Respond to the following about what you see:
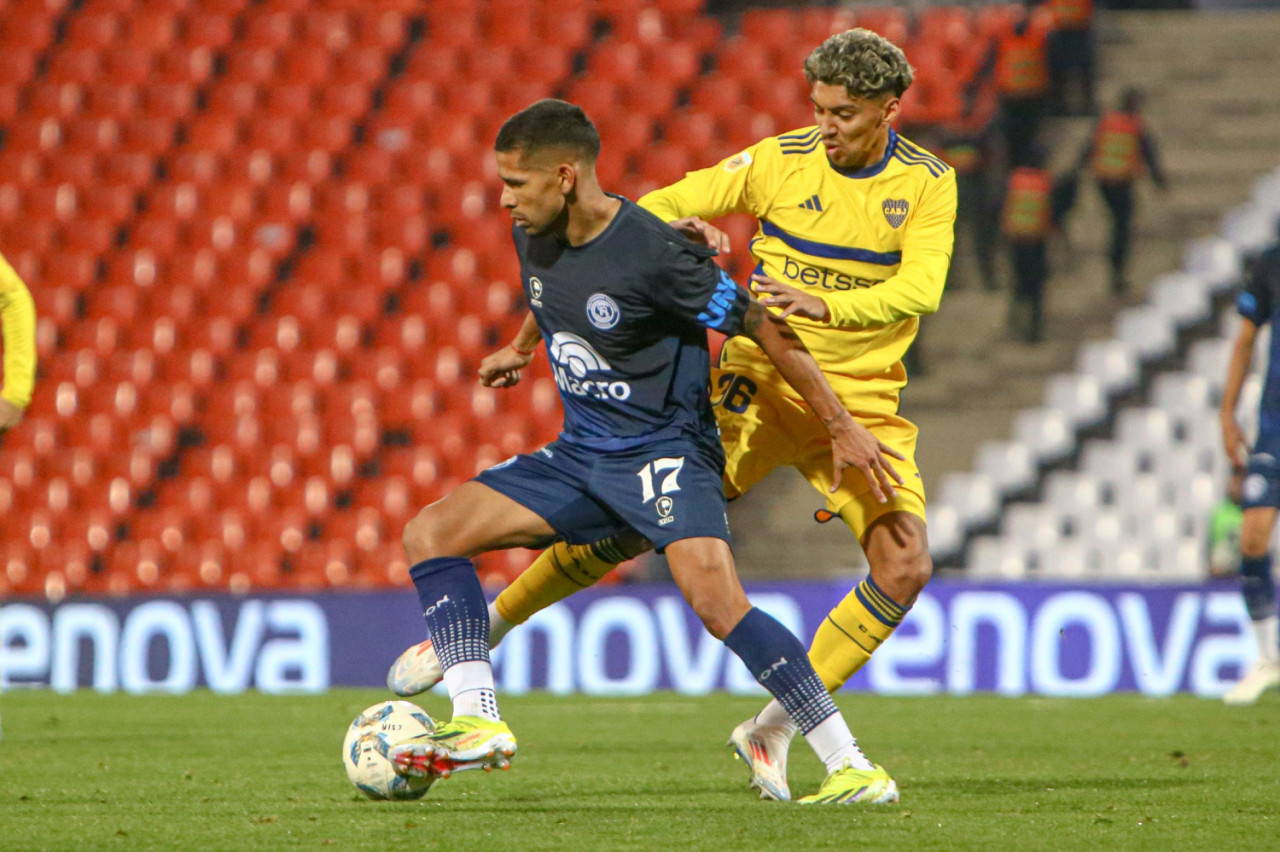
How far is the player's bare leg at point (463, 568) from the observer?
4.51m

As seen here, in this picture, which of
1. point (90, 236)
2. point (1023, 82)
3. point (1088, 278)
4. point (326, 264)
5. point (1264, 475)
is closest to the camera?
point (1264, 475)

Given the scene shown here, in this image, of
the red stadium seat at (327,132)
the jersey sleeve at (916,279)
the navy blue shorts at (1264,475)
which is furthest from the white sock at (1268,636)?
the red stadium seat at (327,132)

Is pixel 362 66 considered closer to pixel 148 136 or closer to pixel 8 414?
pixel 148 136

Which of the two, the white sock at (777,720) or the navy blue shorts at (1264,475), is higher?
the navy blue shorts at (1264,475)

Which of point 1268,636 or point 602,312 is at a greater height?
point 602,312

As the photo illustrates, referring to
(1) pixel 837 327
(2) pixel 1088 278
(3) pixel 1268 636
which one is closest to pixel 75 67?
(2) pixel 1088 278

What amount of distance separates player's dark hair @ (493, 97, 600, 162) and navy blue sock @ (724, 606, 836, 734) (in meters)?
1.26

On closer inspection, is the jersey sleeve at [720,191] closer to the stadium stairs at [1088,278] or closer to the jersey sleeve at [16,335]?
the jersey sleeve at [16,335]

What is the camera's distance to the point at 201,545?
1273 cm

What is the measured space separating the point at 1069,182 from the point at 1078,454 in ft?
6.71

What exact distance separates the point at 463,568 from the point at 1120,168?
905 cm

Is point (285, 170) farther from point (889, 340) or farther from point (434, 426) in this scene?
point (889, 340)

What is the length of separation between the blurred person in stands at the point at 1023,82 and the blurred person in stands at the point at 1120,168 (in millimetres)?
455

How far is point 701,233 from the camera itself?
15.3 feet
